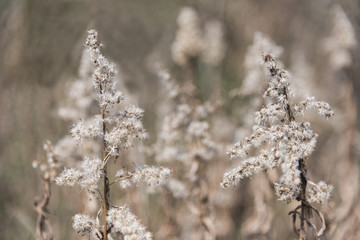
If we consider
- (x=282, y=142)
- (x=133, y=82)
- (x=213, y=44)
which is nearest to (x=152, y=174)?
(x=282, y=142)

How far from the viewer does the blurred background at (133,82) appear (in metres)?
3.54

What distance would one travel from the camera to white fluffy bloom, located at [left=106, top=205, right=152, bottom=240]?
1673mm

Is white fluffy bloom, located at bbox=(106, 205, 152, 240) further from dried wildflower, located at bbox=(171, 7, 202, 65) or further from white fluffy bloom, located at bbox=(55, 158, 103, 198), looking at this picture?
dried wildflower, located at bbox=(171, 7, 202, 65)

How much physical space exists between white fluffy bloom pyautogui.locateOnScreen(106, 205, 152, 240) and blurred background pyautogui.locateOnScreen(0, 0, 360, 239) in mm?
1202

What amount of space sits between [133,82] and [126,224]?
2570 millimetres

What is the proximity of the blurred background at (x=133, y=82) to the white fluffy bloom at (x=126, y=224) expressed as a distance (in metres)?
1.20

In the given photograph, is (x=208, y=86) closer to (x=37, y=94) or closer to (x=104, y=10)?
(x=104, y=10)

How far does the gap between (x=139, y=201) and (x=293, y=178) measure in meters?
2.07

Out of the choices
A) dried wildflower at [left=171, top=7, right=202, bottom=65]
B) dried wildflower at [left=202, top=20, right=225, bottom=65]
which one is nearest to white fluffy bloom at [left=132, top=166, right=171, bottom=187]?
dried wildflower at [left=171, top=7, right=202, bottom=65]

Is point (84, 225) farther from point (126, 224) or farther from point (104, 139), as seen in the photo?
point (104, 139)

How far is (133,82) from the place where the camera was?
4.16 metres

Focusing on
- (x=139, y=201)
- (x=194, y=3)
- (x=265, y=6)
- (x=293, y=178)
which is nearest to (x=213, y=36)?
(x=194, y=3)

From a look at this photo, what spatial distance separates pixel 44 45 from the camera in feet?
13.1

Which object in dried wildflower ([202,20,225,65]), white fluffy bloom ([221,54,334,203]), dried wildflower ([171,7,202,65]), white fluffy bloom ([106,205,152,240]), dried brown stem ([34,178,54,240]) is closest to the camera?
white fluffy bloom ([106,205,152,240])
